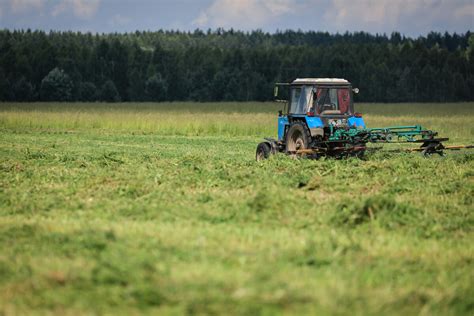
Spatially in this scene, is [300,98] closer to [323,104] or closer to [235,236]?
[323,104]

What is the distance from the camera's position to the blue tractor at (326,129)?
666 inches

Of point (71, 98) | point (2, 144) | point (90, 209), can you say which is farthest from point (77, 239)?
point (71, 98)

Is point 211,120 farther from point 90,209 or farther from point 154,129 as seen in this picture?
point 90,209

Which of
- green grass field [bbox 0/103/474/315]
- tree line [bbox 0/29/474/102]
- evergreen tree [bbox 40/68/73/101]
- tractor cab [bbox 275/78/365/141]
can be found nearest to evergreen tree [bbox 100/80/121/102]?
tree line [bbox 0/29/474/102]

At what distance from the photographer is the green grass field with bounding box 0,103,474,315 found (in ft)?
21.3

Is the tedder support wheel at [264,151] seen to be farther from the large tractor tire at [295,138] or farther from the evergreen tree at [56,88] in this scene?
the evergreen tree at [56,88]

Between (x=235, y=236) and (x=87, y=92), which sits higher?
(x=87, y=92)

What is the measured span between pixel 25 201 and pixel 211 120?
23498mm

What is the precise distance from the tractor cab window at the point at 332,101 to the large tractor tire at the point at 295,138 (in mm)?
616

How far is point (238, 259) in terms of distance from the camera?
25.4 ft

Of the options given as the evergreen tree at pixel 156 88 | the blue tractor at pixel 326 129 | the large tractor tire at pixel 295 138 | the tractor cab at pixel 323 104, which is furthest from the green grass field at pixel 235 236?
the evergreen tree at pixel 156 88

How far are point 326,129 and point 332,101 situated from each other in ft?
2.96

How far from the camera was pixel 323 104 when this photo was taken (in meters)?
17.7

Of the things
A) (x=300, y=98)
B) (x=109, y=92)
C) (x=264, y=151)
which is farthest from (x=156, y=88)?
(x=300, y=98)
